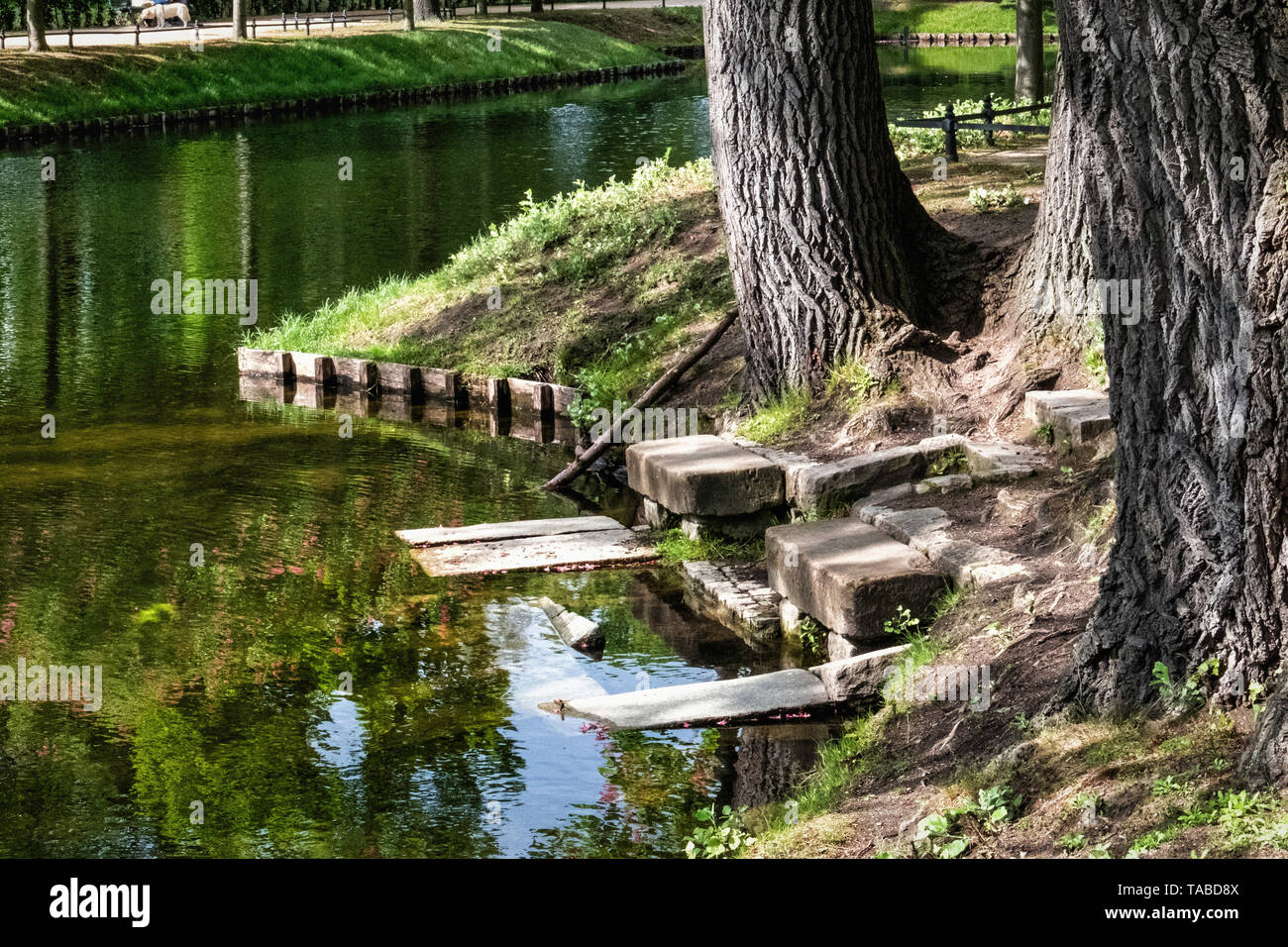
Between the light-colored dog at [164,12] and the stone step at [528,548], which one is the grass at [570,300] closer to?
the stone step at [528,548]

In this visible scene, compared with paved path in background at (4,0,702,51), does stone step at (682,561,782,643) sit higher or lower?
lower

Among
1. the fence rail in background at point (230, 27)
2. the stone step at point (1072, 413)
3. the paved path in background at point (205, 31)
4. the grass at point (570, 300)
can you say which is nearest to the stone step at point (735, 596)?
the stone step at point (1072, 413)

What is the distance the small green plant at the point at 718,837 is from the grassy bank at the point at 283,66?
32126mm

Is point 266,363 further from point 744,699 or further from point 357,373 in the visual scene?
point 744,699

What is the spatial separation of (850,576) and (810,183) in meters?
3.53

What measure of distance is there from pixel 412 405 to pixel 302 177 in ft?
49.3

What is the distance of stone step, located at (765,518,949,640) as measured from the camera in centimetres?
744

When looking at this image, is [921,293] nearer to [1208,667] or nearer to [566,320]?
[566,320]

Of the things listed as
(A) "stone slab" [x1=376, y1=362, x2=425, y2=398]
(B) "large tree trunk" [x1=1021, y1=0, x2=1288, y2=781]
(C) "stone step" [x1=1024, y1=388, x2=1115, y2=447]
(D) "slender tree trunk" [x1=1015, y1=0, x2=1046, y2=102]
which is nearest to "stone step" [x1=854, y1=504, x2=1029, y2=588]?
(C) "stone step" [x1=1024, y1=388, x2=1115, y2=447]

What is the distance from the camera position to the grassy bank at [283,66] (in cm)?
3603

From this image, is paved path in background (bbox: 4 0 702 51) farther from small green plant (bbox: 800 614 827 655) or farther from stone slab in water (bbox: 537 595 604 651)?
small green plant (bbox: 800 614 827 655)

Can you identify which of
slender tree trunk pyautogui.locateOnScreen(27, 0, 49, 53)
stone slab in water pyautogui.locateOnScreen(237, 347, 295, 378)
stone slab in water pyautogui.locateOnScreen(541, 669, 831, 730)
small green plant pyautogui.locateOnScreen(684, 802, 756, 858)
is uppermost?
slender tree trunk pyautogui.locateOnScreen(27, 0, 49, 53)

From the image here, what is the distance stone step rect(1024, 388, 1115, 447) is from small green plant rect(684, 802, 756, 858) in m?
3.26
